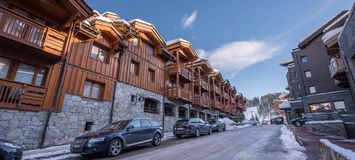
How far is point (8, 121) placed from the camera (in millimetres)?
8523

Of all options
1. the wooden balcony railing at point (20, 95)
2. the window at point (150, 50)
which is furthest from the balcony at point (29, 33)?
the window at point (150, 50)

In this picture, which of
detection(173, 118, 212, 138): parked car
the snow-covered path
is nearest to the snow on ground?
the snow-covered path

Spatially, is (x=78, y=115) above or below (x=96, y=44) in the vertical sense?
below

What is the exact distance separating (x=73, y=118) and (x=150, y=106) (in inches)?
313

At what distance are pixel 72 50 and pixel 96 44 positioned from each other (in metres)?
2.23

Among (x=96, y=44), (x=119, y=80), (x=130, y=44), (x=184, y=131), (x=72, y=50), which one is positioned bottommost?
(x=184, y=131)

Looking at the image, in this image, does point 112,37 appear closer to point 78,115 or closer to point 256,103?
point 78,115

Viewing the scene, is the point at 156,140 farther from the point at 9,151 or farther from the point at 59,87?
the point at 9,151

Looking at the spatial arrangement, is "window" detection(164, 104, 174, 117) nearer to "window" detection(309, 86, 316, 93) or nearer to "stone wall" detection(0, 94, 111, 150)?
"stone wall" detection(0, 94, 111, 150)

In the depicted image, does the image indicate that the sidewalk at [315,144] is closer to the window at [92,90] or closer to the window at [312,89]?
the window at [92,90]

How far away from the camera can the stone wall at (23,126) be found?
841cm

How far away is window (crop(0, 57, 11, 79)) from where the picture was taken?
8953 mm

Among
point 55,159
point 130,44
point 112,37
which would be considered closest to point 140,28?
point 130,44

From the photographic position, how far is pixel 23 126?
899cm
